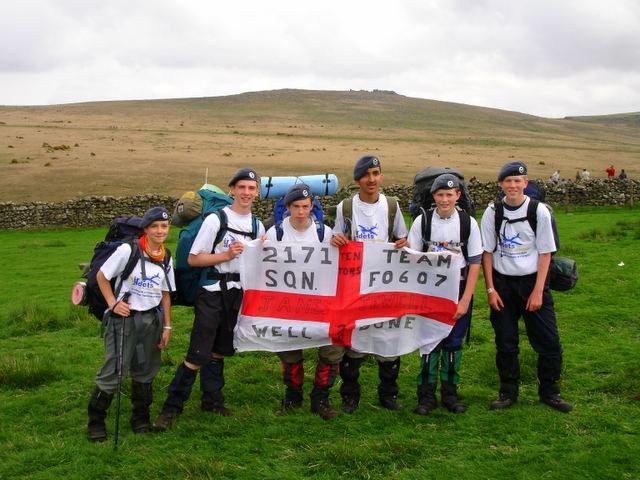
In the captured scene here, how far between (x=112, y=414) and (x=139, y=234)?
198cm

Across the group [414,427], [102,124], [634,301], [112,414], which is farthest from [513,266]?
[102,124]

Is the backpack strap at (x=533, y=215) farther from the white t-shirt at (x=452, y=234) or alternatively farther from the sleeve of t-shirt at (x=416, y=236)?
the sleeve of t-shirt at (x=416, y=236)

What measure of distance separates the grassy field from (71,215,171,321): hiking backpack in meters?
27.8

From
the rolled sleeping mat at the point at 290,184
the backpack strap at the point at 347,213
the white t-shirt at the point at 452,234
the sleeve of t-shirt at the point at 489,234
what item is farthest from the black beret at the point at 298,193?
the sleeve of t-shirt at the point at 489,234

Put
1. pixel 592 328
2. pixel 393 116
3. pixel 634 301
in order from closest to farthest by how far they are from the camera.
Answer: pixel 592 328 < pixel 634 301 < pixel 393 116

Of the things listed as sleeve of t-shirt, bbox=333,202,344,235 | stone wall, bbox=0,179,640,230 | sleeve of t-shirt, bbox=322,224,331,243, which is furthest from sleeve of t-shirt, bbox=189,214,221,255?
stone wall, bbox=0,179,640,230

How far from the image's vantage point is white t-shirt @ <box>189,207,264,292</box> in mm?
5930

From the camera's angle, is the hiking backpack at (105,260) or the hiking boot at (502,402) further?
the hiking boot at (502,402)

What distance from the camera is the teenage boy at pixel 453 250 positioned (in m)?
6.00

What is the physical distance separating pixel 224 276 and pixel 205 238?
445 mm

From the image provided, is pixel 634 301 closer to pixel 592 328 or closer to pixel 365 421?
pixel 592 328

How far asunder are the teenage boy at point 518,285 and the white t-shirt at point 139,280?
314 centimetres

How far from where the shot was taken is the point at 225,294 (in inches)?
241

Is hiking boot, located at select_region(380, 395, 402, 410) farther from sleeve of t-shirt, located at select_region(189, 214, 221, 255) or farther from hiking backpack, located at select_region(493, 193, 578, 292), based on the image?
sleeve of t-shirt, located at select_region(189, 214, 221, 255)
